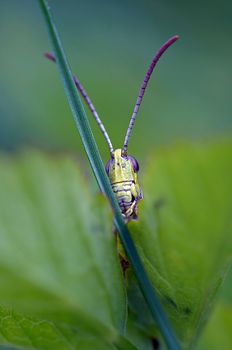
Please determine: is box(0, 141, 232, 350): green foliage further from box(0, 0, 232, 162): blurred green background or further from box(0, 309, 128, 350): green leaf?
box(0, 0, 232, 162): blurred green background

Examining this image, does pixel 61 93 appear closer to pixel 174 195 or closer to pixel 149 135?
pixel 149 135

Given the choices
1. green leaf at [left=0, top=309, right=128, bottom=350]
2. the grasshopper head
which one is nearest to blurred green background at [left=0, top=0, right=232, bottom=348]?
the grasshopper head

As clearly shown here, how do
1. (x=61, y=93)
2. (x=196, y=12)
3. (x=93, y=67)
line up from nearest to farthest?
1. (x=61, y=93)
2. (x=93, y=67)
3. (x=196, y=12)

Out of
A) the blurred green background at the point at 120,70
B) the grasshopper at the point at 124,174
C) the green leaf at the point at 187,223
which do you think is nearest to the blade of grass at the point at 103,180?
the green leaf at the point at 187,223

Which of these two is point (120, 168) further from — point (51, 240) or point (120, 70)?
point (120, 70)

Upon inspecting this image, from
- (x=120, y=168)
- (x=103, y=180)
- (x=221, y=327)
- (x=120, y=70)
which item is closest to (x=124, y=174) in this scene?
(x=120, y=168)

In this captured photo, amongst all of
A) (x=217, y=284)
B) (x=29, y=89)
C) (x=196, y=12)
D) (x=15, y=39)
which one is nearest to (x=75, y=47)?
(x=15, y=39)
